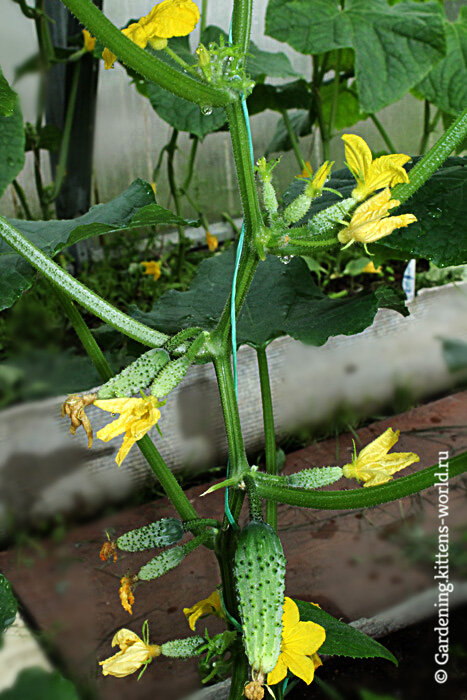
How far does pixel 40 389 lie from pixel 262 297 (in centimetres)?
63

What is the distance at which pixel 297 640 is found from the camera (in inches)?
23.7

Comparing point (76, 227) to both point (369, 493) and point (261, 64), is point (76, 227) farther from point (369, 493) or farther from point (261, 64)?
point (261, 64)

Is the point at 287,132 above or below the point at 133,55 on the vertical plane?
below

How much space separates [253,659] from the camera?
0.51 metres

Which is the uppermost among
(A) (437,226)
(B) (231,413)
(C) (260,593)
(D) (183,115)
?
(D) (183,115)

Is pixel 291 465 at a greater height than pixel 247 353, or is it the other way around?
pixel 247 353

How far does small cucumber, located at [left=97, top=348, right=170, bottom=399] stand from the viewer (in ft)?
1.63

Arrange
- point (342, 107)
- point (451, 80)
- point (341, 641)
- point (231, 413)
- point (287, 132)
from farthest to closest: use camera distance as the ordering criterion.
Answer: point (342, 107), point (287, 132), point (451, 80), point (341, 641), point (231, 413)

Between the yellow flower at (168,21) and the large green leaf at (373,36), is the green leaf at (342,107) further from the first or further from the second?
the yellow flower at (168,21)

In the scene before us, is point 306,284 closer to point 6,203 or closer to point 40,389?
point 40,389

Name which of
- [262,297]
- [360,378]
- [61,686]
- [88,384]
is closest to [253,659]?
[61,686]

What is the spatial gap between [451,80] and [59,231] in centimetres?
108

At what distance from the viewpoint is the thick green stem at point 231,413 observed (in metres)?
0.57

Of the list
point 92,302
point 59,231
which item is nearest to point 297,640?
point 92,302
